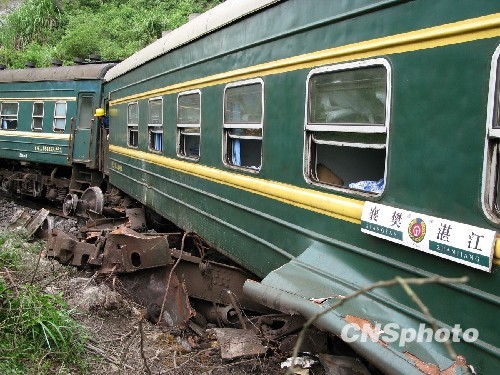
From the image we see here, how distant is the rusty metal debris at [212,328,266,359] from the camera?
13.6 feet

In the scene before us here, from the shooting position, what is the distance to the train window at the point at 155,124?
24.3 feet

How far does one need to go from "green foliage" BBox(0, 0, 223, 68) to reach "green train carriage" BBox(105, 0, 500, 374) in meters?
18.4

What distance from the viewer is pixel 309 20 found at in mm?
3682

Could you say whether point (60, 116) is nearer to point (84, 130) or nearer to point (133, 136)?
point (84, 130)

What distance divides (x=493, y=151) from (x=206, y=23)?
3.89 metres

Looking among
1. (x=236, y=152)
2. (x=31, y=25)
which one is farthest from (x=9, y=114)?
(x=31, y=25)

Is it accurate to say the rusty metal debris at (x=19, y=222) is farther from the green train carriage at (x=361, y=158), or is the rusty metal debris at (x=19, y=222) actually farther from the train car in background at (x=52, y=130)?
the green train carriage at (x=361, y=158)

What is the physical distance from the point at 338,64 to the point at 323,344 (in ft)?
5.95

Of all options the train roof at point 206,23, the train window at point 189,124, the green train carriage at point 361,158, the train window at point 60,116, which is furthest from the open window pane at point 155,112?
the train window at point 60,116

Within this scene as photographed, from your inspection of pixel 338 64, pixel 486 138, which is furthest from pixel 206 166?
pixel 486 138

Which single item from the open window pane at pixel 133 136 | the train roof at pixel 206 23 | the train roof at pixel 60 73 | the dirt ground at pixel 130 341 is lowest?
the dirt ground at pixel 130 341

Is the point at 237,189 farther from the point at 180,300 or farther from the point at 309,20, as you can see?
the point at 309,20

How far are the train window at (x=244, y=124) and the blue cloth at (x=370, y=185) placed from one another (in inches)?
51.0

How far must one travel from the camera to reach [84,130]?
41.4 feet
